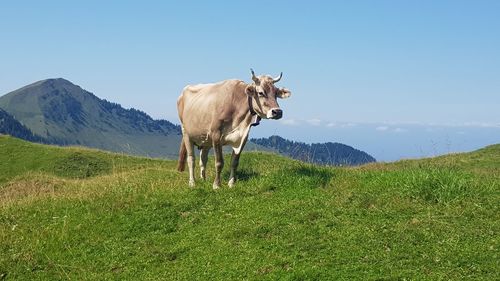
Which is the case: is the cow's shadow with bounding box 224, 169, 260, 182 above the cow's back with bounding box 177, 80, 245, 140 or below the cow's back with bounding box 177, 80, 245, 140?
below

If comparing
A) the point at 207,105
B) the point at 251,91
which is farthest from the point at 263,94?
the point at 207,105

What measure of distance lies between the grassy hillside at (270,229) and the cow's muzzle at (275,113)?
A: 167cm

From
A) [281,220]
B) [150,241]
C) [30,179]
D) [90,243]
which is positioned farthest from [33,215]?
[30,179]

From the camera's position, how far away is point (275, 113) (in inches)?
561

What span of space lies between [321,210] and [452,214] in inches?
109

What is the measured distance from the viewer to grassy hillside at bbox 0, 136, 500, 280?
8938 mm

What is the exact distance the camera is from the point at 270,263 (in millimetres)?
9125

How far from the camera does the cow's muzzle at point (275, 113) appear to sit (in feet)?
46.6

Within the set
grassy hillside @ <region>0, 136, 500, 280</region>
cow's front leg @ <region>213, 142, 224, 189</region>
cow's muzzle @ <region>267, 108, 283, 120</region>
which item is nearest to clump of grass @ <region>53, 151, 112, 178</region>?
grassy hillside @ <region>0, 136, 500, 280</region>

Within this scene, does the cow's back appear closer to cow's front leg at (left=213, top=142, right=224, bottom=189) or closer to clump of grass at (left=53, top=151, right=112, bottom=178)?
cow's front leg at (left=213, top=142, right=224, bottom=189)

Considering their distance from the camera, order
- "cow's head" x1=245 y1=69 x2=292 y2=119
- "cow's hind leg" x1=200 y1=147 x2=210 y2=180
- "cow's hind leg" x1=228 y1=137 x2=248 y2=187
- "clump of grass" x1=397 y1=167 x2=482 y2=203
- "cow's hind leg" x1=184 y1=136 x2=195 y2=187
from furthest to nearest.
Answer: "cow's hind leg" x1=200 y1=147 x2=210 y2=180 < "cow's hind leg" x1=184 y1=136 x2=195 y2=187 < "cow's hind leg" x1=228 y1=137 x2=248 y2=187 < "cow's head" x1=245 y1=69 x2=292 y2=119 < "clump of grass" x1=397 y1=167 x2=482 y2=203

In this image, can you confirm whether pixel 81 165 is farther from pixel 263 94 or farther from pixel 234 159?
pixel 263 94

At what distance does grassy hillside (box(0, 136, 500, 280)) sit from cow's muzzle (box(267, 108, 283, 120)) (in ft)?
5.48

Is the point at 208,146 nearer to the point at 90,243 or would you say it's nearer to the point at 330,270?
the point at 90,243
